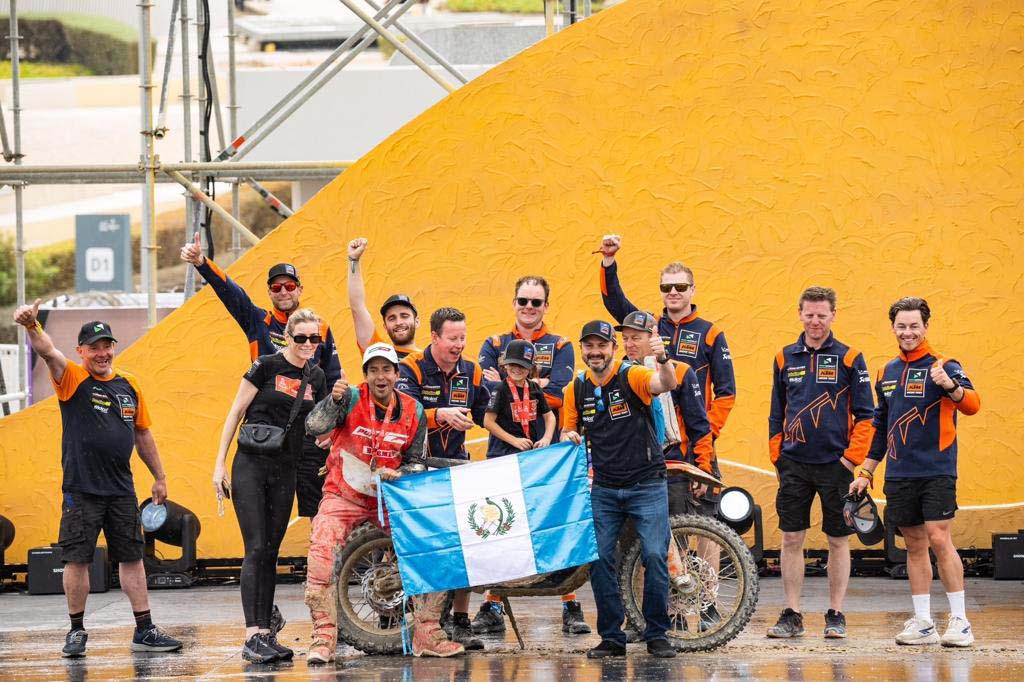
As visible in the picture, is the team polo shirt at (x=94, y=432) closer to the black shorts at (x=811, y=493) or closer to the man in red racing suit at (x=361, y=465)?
the man in red racing suit at (x=361, y=465)

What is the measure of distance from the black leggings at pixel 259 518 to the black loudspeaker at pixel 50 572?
350cm

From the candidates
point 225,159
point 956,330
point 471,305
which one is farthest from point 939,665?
point 225,159

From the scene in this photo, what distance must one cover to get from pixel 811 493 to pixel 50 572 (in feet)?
19.5

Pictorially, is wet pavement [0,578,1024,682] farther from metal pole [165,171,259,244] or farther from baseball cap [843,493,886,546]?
metal pole [165,171,259,244]

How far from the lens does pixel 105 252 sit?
3141 cm

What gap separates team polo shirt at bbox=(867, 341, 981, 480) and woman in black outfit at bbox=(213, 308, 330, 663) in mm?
3355

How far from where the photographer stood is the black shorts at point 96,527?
8.78 meters

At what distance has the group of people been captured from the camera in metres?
8.25

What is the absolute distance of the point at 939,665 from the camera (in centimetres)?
782

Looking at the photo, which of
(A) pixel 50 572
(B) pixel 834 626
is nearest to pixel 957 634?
(B) pixel 834 626

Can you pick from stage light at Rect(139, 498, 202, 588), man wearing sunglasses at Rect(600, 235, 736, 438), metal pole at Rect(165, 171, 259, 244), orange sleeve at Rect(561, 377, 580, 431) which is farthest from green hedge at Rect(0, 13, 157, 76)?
orange sleeve at Rect(561, 377, 580, 431)

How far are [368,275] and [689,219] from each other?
2.55 meters

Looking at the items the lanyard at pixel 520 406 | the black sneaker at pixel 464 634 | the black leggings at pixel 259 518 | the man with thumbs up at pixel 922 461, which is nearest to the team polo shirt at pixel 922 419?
the man with thumbs up at pixel 922 461

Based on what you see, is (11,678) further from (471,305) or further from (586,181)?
(586,181)
